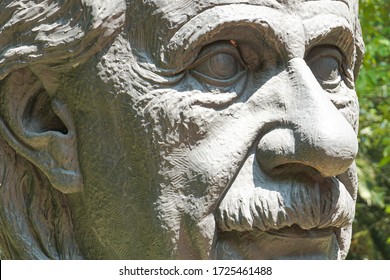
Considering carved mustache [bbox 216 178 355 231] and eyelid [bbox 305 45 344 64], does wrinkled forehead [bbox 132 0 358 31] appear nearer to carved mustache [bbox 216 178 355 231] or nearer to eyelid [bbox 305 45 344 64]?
eyelid [bbox 305 45 344 64]

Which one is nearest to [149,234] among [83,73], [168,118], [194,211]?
[194,211]

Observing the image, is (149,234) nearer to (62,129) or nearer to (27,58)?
(62,129)

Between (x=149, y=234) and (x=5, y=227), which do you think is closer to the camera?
(x=149, y=234)

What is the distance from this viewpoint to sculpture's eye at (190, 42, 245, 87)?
9.39ft

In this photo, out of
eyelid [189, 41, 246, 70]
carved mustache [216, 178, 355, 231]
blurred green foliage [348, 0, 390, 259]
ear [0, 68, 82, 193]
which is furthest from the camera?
blurred green foliage [348, 0, 390, 259]

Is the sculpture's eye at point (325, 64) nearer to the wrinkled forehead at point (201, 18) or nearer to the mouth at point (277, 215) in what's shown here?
the wrinkled forehead at point (201, 18)

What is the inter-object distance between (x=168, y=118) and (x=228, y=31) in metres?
0.32

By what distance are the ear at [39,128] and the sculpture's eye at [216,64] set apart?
0.45 metres

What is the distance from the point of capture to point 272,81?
289 centimetres

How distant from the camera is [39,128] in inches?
119

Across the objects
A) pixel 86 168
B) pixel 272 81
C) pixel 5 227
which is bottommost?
pixel 5 227

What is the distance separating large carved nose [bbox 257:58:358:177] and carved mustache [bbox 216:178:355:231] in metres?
0.06

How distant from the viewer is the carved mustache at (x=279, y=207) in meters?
2.76

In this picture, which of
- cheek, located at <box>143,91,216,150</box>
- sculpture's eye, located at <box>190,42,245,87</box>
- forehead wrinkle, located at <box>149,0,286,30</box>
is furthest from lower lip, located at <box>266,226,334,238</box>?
forehead wrinkle, located at <box>149,0,286,30</box>
